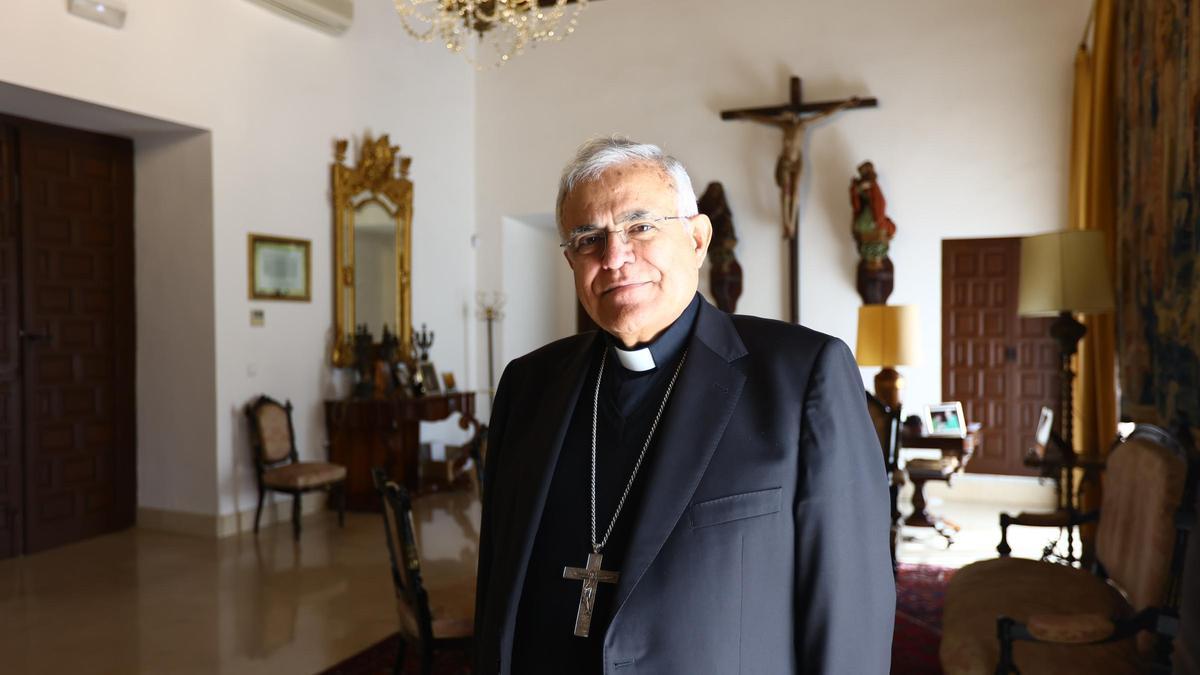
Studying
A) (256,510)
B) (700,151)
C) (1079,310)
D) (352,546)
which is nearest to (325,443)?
(256,510)

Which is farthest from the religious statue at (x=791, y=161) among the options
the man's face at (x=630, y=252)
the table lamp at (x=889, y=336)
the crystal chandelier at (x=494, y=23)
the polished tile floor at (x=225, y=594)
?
the man's face at (x=630, y=252)

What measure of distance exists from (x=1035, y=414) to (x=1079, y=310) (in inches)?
160

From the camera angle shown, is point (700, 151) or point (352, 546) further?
point (700, 151)

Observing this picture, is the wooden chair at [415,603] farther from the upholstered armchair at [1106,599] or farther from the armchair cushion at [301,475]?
the armchair cushion at [301,475]

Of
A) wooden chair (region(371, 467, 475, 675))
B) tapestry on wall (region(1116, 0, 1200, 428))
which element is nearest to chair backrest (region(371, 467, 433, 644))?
wooden chair (region(371, 467, 475, 675))

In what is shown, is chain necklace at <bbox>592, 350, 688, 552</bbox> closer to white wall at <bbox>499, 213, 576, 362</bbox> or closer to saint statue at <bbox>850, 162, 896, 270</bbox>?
saint statue at <bbox>850, 162, 896, 270</bbox>

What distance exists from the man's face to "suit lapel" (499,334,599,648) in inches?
7.4

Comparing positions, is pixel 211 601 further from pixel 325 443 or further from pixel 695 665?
pixel 695 665

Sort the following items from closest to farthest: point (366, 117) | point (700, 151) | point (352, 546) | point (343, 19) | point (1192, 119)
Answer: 1. point (1192, 119)
2. point (352, 546)
3. point (343, 19)
4. point (366, 117)
5. point (700, 151)

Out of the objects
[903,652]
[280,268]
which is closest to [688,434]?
[903,652]

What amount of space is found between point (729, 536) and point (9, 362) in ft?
22.1

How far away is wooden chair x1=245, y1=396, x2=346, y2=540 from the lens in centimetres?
720

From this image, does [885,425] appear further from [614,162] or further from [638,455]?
[614,162]

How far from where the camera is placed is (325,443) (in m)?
8.36
